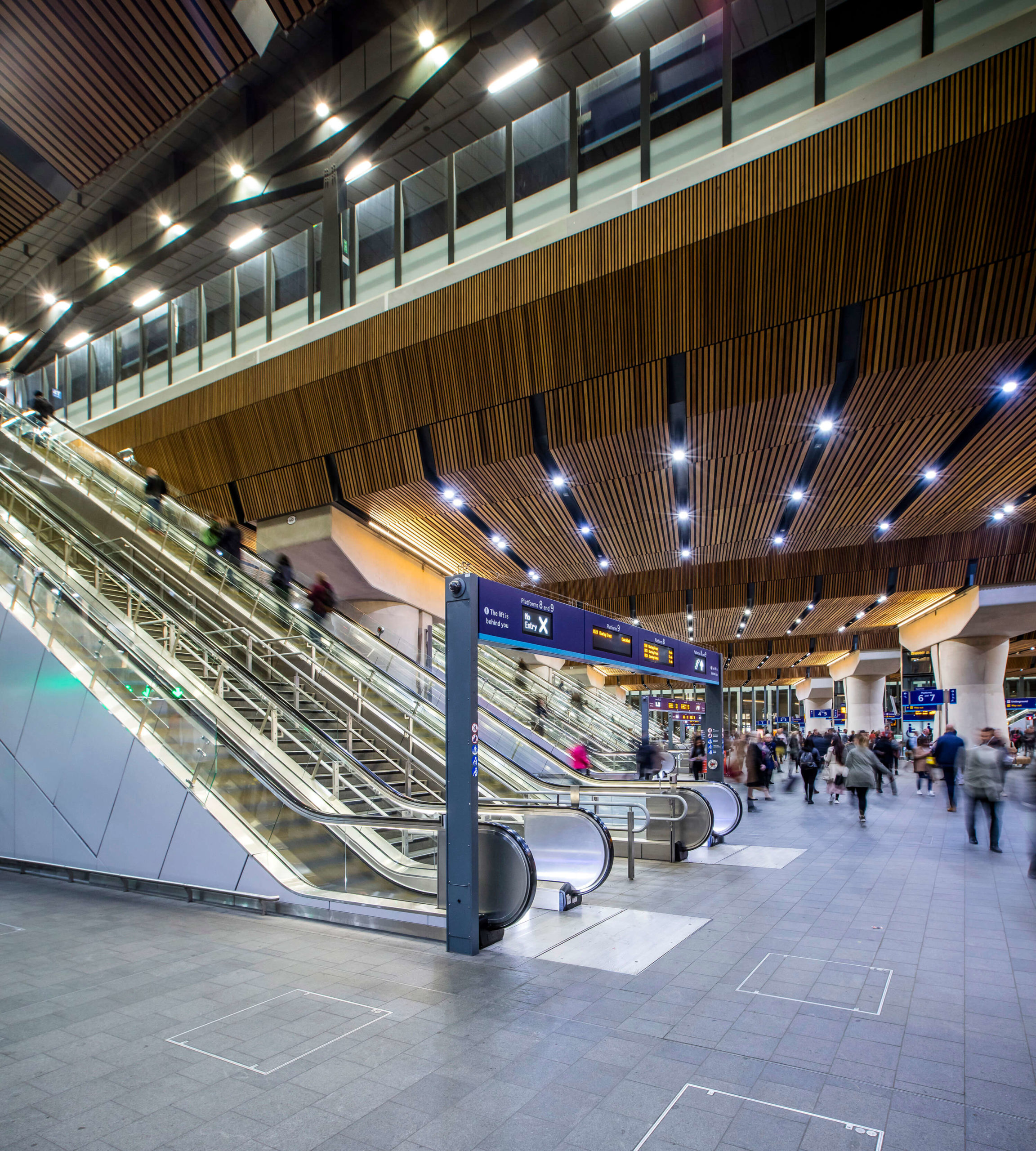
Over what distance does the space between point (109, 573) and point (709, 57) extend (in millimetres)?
10855

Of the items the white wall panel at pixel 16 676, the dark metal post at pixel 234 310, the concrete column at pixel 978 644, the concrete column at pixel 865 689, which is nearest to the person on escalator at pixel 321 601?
the white wall panel at pixel 16 676

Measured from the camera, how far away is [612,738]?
2330 cm

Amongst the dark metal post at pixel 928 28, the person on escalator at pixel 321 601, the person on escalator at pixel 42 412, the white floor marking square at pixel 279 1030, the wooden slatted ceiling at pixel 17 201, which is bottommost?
the white floor marking square at pixel 279 1030

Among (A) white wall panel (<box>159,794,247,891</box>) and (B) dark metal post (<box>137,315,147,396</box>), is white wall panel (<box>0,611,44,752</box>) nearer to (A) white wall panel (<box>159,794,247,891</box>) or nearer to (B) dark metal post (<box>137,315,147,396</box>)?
(A) white wall panel (<box>159,794,247,891</box>)

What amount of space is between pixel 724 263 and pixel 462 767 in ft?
23.8

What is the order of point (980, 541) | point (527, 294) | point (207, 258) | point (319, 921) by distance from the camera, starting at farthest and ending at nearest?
point (207, 258) → point (980, 541) → point (527, 294) → point (319, 921)

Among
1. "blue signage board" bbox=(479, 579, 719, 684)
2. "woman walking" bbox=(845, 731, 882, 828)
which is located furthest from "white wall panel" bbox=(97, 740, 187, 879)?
"woman walking" bbox=(845, 731, 882, 828)

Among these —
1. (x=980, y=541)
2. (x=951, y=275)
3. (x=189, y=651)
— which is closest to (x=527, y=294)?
(x=951, y=275)

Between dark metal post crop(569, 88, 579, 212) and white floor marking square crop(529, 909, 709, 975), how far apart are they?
9663 mm

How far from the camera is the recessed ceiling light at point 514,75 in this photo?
498 inches

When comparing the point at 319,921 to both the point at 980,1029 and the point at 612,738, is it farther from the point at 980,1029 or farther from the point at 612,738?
the point at 612,738

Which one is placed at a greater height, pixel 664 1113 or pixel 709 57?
pixel 709 57

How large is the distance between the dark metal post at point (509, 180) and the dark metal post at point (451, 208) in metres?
1.00

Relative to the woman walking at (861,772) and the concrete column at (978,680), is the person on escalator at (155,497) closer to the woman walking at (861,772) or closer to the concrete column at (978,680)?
the woman walking at (861,772)
